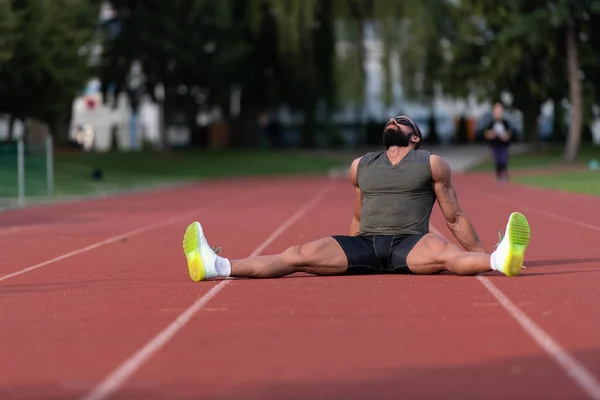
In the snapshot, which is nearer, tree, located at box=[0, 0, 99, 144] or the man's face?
the man's face

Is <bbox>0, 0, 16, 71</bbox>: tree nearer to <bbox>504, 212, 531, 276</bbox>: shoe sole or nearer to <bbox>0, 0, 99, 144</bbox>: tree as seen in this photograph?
<bbox>0, 0, 99, 144</bbox>: tree

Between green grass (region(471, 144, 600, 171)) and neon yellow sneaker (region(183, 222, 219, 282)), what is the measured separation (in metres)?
39.5

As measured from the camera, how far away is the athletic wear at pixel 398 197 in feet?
41.1

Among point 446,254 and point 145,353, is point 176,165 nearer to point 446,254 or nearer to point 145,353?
point 446,254

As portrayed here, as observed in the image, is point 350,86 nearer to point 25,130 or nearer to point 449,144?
point 25,130

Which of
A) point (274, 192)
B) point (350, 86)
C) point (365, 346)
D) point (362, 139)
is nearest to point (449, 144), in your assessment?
point (362, 139)

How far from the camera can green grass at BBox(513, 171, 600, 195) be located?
3264 cm

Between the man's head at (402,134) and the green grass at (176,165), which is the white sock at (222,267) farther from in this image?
the green grass at (176,165)

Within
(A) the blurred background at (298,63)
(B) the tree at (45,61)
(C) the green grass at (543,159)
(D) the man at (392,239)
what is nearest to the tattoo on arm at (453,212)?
(D) the man at (392,239)

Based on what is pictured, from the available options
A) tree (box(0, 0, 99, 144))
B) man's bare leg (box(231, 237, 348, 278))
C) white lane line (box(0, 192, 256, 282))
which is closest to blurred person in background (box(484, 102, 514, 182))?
white lane line (box(0, 192, 256, 282))

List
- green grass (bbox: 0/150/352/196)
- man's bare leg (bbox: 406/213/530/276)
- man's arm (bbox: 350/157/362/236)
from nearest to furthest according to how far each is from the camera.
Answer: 1. man's bare leg (bbox: 406/213/530/276)
2. man's arm (bbox: 350/157/362/236)
3. green grass (bbox: 0/150/352/196)

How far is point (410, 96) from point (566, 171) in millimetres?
21915

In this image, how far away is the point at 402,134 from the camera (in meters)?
12.8

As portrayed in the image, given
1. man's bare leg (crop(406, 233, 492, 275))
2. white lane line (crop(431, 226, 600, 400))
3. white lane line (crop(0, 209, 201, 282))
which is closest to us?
white lane line (crop(431, 226, 600, 400))
